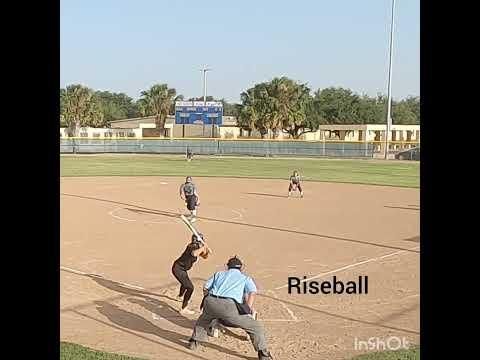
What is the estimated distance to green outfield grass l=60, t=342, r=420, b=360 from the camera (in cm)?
710

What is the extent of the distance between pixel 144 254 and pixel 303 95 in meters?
70.7

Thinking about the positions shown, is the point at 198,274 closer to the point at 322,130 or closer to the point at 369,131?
the point at 369,131

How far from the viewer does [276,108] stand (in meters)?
79.4

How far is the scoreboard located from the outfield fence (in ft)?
11.7

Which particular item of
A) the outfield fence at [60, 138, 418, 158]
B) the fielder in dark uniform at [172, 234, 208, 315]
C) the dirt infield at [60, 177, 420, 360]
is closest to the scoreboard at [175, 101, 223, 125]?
the outfield fence at [60, 138, 418, 158]

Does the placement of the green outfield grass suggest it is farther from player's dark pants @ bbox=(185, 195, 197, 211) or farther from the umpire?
player's dark pants @ bbox=(185, 195, 197, 211)

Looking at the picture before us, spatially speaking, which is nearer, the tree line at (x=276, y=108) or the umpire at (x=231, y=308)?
the umpire at (x=231, y=308)

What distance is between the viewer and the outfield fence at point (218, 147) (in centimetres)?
6619

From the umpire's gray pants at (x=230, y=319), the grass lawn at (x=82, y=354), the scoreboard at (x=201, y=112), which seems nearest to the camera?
the grass lawn at (x=82, y=354)

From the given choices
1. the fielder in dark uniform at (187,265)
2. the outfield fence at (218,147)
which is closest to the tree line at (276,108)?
the outfield fence at (218,147)

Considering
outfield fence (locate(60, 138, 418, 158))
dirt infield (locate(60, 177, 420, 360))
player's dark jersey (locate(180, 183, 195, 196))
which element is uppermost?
outfield fence (locate(60, 138, 418, 158))

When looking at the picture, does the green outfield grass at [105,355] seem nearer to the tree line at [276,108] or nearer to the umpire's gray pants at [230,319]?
the umpire's gray pants at [230,319]

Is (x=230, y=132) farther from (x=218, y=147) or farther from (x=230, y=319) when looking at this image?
(x=230, y=319)
